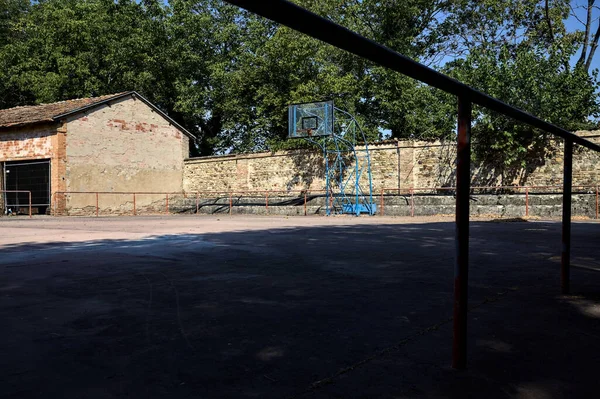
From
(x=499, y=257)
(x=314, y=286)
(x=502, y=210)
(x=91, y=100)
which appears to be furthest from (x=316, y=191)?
(x=314, y=286)

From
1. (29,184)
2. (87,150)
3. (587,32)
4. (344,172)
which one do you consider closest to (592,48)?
(587,32)

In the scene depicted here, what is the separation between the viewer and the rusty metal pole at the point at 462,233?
1.99m

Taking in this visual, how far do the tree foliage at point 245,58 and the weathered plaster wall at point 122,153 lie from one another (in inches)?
185

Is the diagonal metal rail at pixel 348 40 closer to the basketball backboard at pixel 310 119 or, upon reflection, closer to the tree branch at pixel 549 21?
the basketball backboard at pixel 310 119

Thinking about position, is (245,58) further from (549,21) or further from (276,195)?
(549,21)

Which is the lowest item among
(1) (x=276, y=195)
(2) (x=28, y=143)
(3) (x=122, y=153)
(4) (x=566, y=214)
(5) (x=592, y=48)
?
(1) (x=276, y=195)

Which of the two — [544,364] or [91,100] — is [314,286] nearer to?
→ [544,364]

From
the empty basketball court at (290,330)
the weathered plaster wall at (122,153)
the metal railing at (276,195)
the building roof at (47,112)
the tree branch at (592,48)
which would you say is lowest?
the empty basketball court at (290,330)

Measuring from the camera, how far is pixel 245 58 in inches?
1160

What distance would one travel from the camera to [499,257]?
A: 6008 mm

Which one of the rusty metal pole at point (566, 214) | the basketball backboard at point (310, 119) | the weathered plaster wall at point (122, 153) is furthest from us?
the weathered plaster wall at point (122, 153)

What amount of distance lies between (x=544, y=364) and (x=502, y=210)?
17622 mm

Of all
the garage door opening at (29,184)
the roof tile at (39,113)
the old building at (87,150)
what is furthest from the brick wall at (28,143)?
the garage door opening at (29,184)

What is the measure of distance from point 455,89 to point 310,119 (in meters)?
19.5
